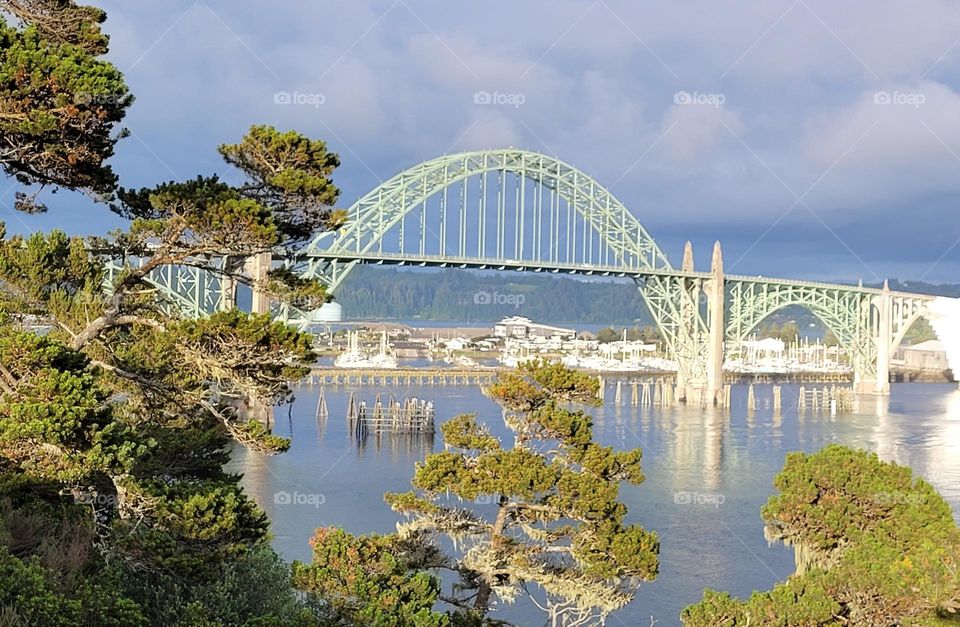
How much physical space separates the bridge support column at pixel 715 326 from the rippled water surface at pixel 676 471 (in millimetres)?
2927

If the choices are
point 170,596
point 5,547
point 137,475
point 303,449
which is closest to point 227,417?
point 137,475

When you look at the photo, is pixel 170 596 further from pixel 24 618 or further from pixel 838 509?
pixel 838 509

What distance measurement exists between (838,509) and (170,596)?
978 centimetres

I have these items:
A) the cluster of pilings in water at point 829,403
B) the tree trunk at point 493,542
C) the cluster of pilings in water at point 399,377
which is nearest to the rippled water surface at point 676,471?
the cluster of pilings in water at point 829,403

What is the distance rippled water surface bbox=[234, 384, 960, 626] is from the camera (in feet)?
86.9

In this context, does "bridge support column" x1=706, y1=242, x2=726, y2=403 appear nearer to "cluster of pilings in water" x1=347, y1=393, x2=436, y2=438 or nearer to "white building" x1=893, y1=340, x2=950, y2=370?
"cluster of pilings in water" x1=347, y1=393, x2=436, y2=438

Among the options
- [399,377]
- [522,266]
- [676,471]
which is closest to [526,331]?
[399,377]

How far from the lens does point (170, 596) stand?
35.8ft

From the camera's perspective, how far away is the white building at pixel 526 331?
167 metres

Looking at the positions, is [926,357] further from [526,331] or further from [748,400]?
[748,400]

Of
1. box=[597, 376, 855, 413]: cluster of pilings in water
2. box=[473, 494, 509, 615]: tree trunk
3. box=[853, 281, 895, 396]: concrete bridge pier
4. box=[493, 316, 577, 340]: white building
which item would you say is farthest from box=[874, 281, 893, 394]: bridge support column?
A: box=[473, 494, 509, 615]: tree trunk

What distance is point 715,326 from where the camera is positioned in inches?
3100

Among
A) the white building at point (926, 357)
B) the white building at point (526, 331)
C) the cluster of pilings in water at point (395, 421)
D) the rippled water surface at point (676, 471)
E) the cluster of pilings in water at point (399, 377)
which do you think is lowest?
the rippled water surface at point (676, 471)

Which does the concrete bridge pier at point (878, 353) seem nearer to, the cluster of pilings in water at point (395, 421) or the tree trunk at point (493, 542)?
the cluster of pilings in water at point (395, 421)
